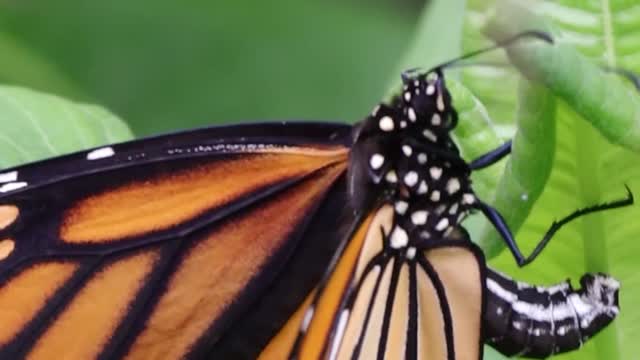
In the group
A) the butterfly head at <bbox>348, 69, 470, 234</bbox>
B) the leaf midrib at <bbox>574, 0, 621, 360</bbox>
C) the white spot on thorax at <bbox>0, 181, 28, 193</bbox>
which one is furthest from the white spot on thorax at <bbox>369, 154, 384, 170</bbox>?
the white spot on thorax at <bbox>0, 181, 28, 193</bbox>

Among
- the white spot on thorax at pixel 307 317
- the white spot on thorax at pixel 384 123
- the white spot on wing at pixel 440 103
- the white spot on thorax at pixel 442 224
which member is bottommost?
the white spot on thorax at pixel 307 317

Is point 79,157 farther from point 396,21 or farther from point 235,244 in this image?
point 396,21

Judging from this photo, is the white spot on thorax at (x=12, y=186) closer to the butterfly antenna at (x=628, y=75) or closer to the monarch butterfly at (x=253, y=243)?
the monarch butterfly at (x=253, y=243)

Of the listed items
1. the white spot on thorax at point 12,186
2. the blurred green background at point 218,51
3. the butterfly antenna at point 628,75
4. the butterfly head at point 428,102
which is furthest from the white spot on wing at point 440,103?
the blurred green background at point 218,51

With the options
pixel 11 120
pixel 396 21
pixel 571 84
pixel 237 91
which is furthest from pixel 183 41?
pixel 571 84

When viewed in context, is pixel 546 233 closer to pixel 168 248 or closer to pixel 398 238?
pixel 398 238

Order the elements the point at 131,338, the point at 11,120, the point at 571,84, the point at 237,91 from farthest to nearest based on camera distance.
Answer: the point at 237,91
the point at 11,120
the point at 131,338
the point at 571,84
